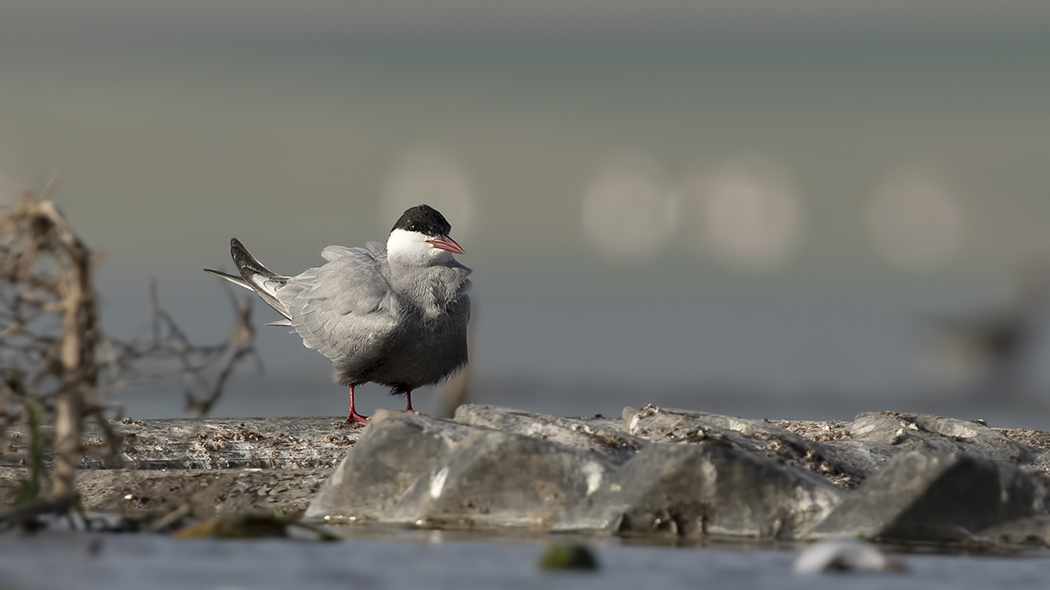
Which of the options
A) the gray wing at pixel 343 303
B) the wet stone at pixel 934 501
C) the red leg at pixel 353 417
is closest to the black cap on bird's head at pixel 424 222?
the gray wing at pixel 343 303

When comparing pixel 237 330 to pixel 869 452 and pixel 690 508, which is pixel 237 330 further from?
pixel 869 452

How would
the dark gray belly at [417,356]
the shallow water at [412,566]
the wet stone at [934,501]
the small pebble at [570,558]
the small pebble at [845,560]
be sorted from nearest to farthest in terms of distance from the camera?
the shallow water at [412,566] < the small pebble at [570,558] < the small pebble at [845,560] < the wet stone at [934,501] < the dark gray belly at [417,356]

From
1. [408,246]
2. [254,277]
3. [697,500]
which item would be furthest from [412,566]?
[254,277]

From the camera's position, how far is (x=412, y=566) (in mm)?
5070

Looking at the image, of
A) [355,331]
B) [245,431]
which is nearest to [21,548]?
[245,431]

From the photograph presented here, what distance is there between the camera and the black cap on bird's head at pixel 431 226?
434 inches

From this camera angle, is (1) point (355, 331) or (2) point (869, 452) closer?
(2) point (869, 452)

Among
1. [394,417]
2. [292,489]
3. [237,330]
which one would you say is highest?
[237,330]

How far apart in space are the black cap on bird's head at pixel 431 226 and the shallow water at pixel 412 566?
5.26 m

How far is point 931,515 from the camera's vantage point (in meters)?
6.56

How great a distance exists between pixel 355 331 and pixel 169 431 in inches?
67.6

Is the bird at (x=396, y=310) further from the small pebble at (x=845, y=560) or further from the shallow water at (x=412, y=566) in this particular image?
the small pebble at (x=845, y=560)

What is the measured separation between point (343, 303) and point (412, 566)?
19.9 ft

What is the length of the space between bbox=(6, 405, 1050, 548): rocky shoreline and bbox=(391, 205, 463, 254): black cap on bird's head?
302 centimetres
